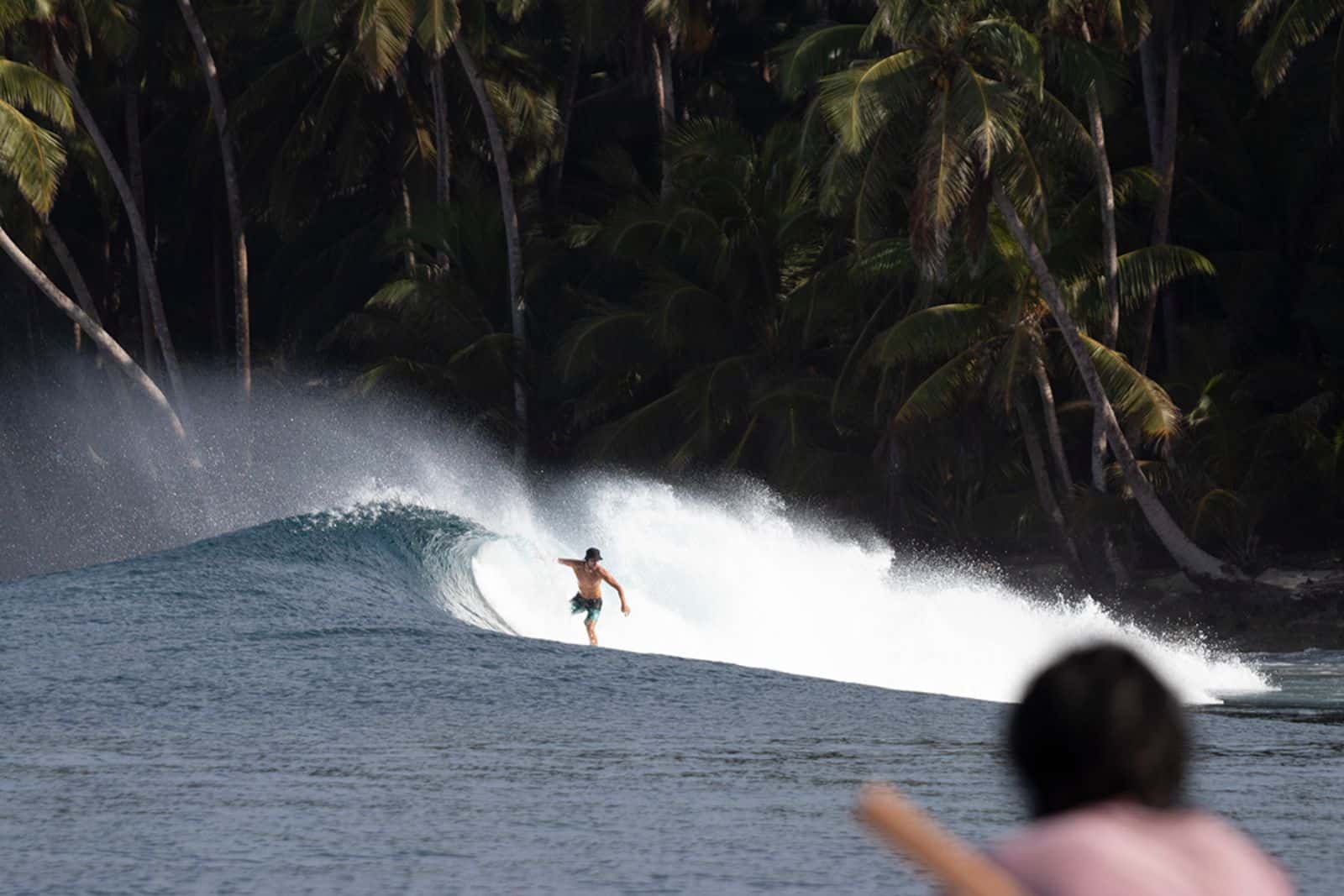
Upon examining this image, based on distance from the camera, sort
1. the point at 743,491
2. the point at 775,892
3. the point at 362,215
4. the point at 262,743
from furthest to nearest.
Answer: the point at 362,215 < the point at 743,491 < the point at 262,743 < the point at 775,892

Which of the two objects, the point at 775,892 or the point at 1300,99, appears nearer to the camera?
the point at 775,892

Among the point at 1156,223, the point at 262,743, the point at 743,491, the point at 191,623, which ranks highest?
the point at 1156,223

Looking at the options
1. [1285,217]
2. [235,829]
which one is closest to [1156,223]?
[1285,217]

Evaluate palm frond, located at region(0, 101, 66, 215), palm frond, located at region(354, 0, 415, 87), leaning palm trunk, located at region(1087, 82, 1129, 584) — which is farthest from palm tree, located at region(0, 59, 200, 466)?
leaning palm trunk, located at region(1087, 82, 1129, 584)

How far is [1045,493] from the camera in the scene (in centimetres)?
2984

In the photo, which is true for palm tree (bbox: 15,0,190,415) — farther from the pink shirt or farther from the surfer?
the pink shirt

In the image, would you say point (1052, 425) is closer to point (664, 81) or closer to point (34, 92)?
point (664, 81)

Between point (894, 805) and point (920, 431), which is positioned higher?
point (920, 431)

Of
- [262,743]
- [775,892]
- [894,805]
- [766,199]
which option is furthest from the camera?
[766,199]

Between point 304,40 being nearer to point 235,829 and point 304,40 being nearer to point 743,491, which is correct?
point 743,491

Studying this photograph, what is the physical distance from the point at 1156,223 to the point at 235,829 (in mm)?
22735

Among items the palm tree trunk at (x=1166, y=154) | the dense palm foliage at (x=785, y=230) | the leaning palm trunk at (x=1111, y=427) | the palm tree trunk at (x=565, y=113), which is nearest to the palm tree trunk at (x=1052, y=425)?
the dense palm foliage at (x=785, y=230)

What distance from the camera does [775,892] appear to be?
7668 millimetres

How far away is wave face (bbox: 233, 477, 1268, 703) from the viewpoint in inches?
888
